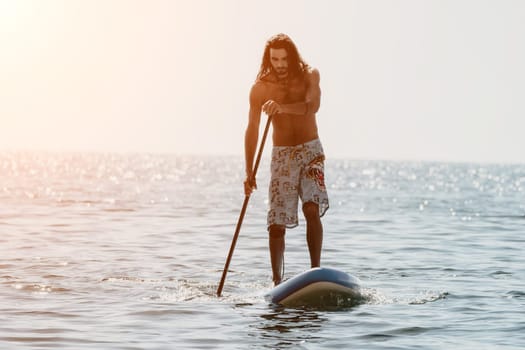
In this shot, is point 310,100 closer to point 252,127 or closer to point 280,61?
point 280,61

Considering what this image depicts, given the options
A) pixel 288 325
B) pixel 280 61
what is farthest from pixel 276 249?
pixel 288 325

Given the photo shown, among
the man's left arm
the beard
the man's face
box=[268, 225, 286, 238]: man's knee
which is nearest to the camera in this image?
the man's left arm

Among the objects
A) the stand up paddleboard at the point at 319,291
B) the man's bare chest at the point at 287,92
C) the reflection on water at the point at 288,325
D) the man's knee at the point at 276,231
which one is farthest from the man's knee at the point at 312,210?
the reflection on water at the point at 288,325

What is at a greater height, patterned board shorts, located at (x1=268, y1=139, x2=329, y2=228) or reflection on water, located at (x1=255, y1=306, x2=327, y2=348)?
patterned board shorts, located at (x1=268, y1=139, x2=329, y2=228)

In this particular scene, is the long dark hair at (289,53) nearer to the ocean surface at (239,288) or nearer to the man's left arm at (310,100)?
the man's left arm at (310,100)

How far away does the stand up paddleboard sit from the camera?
968 cm

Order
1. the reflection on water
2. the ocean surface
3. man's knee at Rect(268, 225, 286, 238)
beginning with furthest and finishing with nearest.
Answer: man's knee at Rect(268, 225, 286, 238) → the ocean surface → the reflection on water

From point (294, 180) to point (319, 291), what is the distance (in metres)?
1.36

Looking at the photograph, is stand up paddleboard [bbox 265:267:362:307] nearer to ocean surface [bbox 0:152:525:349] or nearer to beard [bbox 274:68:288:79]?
ocean surface [bbox 0:152:525:349]

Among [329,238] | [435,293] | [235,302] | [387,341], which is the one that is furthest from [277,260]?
[329,238]

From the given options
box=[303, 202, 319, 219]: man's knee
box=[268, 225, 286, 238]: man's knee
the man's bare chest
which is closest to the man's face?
the man's bare chest

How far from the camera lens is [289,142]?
1055cm

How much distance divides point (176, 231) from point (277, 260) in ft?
29.4

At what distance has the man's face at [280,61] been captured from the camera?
33.6ft
